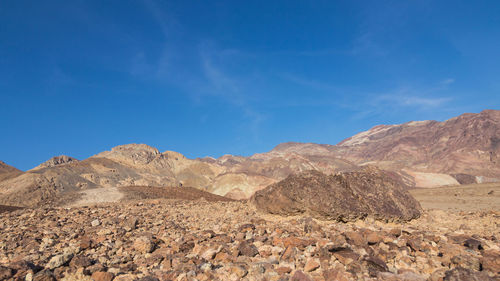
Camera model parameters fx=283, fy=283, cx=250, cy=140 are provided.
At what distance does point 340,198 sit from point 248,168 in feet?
150

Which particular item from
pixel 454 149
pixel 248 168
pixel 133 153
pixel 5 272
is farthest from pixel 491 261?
pixel 454 149

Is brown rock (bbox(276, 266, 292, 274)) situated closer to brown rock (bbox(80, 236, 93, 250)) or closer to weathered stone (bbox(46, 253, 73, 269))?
weathered stone (bbox(46, 253, 73, 269))

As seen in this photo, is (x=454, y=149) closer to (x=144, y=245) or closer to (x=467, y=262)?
(x=467, y=262)

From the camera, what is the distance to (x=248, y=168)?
53250 millimetres

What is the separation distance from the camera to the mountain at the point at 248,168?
2897cm

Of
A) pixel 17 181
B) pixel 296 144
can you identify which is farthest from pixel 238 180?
pixel 296 144

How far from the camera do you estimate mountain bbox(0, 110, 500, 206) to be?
28972 mm

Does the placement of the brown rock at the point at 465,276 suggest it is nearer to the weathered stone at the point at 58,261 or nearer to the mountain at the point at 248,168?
the weathered stone at the point at 58,261

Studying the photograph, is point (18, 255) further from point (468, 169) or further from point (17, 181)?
point (468, 169)

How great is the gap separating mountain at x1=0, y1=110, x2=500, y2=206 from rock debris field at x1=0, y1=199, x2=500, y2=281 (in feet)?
26.2

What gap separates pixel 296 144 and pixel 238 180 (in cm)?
11535

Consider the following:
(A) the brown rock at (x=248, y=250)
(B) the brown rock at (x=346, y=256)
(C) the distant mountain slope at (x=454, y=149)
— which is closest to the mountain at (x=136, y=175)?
(A) the brown rock at (x=248, y=250)

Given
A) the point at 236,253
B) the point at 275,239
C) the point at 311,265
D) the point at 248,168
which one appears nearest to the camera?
the point at 311,265

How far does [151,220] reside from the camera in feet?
24.0
